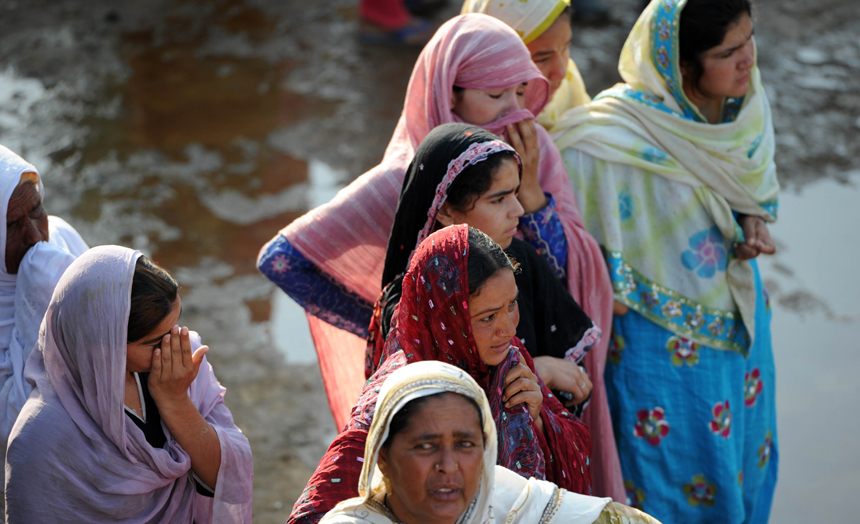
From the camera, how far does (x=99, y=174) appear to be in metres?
6.21

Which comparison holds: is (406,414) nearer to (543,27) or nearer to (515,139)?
(515,139)

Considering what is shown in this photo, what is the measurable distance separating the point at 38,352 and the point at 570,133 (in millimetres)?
1779

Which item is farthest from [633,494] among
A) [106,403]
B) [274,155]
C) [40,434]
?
[274,155]

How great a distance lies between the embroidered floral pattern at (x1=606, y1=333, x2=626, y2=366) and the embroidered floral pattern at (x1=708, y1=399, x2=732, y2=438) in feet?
1.17

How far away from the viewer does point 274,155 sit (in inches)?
254

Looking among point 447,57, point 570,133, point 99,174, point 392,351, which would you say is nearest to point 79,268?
point 392,351

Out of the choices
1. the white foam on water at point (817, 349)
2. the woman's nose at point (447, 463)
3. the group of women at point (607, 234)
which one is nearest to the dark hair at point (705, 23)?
the group of women at point (607, 234)

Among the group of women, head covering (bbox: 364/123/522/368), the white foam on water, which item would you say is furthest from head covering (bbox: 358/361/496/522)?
the white foam on water

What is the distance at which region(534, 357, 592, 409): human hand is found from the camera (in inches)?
87.6

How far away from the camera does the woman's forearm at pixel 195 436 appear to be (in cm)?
204

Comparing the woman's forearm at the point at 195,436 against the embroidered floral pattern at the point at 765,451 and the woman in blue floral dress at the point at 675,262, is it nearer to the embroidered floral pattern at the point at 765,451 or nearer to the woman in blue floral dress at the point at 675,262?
the woman in blue floral dress at the point at 675,262

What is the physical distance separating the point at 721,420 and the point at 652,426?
0.76ft

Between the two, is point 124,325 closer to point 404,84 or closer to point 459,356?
point 459,356

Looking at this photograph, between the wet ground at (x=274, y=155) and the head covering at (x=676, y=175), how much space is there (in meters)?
1.27
